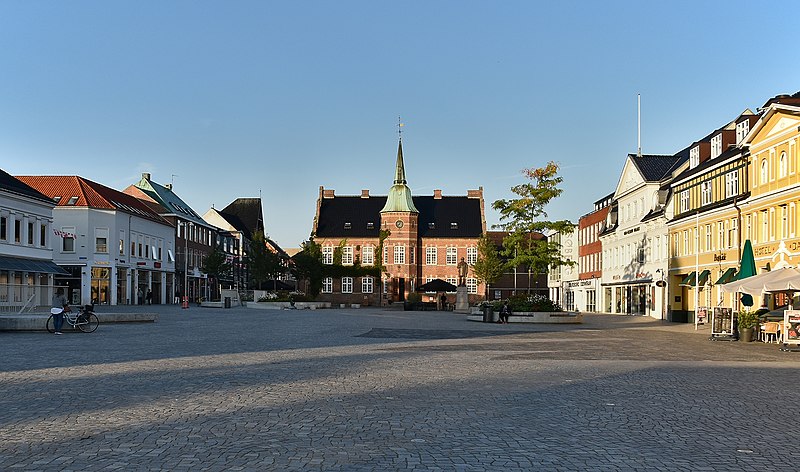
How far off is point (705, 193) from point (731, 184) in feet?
14.2

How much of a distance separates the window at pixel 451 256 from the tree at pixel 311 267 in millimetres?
34809

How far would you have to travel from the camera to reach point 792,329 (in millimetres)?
25859

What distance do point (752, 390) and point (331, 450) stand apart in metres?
8.86

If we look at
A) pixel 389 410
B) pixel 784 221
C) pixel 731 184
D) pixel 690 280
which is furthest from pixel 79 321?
pixel 690 280

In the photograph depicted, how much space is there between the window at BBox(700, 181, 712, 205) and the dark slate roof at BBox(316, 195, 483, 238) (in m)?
62.3

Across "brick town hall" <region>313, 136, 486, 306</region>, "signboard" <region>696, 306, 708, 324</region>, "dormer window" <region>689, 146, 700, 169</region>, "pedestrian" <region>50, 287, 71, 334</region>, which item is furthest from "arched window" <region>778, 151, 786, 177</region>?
"brick town hall" <region>313, 136, 486, 306</region>

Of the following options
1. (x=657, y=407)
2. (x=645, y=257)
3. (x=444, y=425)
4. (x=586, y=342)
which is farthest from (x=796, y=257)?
(x=444, y=425)

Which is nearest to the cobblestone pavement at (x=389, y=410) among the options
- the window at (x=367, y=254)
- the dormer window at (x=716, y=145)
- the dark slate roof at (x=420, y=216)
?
the dormer window at (x=716, y=145)

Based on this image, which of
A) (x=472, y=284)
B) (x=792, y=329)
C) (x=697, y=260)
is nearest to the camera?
(x=792, y=329)

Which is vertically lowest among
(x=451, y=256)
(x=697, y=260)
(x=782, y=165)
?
(x=697, y=260)

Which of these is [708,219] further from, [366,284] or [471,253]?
[366,284]

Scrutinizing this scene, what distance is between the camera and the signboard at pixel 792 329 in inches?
1005

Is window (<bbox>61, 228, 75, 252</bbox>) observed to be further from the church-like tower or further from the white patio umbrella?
the white patio umbrella

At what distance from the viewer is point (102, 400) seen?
11984 mm
